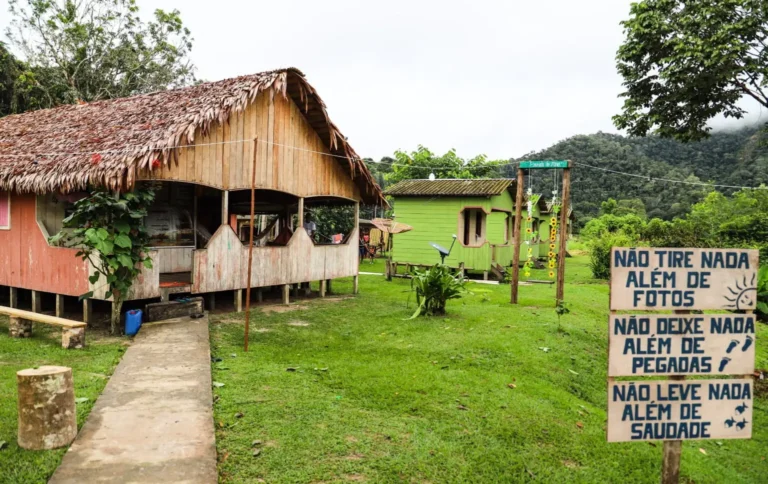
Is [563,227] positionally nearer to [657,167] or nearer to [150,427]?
[150,427]

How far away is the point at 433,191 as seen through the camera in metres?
21.1

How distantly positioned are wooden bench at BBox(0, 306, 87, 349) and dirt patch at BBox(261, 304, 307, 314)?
4452 millimetres

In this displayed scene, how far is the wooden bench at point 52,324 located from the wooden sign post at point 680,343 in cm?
771

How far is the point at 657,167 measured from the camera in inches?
1708

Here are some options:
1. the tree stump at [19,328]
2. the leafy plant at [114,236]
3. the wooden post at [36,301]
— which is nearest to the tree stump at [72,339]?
the leafy plant at [114,236]

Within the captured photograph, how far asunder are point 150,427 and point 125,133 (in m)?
7.54

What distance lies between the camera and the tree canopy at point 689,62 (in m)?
13.5

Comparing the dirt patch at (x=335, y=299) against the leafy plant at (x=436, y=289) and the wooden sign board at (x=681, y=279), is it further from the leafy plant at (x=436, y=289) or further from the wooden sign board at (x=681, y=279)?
the wooden sign board at (x=681, y=279)

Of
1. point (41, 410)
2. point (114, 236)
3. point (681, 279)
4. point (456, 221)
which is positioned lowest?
point (41, 410)

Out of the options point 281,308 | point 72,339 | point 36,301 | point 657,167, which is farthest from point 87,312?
point 657,167

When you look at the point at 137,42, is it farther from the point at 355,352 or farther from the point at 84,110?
the point at 355,352

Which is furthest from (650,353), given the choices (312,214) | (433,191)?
(312,214)

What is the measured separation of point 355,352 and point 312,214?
19.8 meters

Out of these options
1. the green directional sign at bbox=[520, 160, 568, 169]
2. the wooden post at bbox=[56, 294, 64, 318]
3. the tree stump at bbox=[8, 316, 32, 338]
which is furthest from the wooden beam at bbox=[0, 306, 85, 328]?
the green directional sign at bbox=[520, 160, 568, 169]
